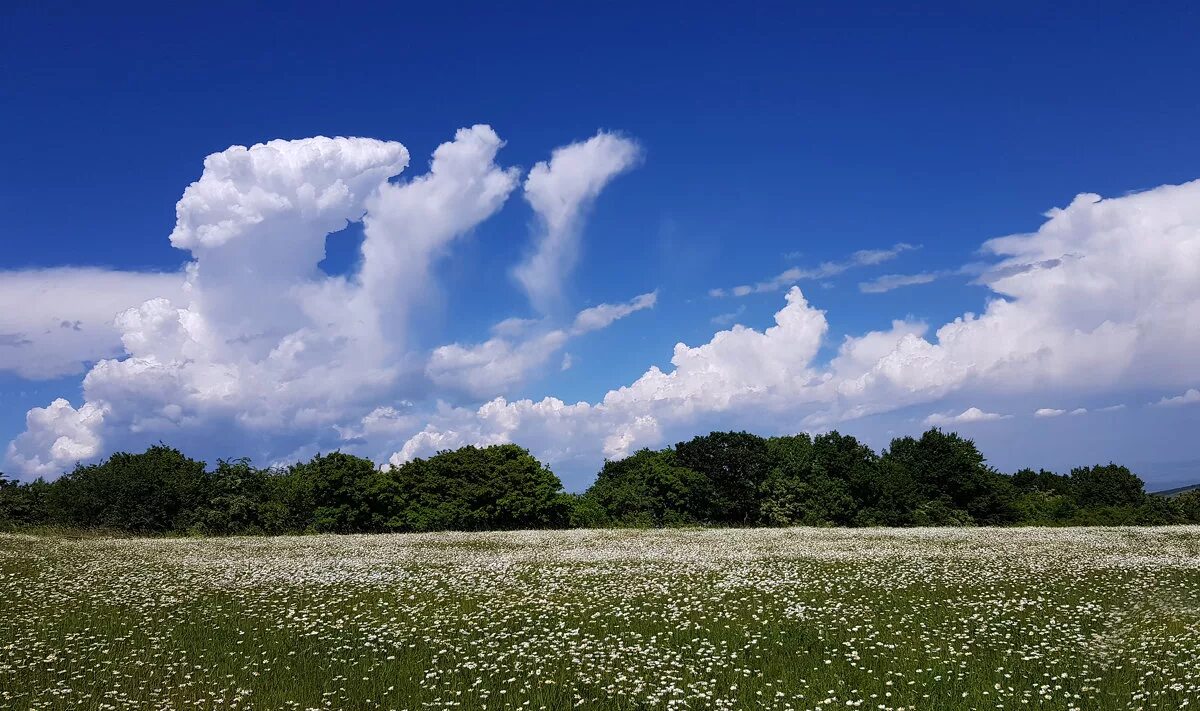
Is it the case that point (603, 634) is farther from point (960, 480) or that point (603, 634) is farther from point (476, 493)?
point (960, 480)

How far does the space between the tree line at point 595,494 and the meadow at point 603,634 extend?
2888cm

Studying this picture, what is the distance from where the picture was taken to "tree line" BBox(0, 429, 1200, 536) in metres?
53.8

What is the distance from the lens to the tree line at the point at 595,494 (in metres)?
53.8

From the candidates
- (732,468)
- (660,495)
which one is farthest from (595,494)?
(732,468)

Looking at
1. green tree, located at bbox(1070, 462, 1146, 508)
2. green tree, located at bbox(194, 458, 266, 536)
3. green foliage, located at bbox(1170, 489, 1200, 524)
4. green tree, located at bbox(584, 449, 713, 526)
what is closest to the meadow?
green tree, located at bbox(194, 458, 266, 536)

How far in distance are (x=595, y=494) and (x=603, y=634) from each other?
204 ft

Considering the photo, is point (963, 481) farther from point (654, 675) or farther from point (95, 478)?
point (95, 478)

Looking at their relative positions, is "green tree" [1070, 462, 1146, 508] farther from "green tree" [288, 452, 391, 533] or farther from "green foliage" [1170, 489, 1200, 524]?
"green tree" [288, 452, 391, 533]

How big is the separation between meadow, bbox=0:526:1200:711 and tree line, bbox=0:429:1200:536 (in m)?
28.9

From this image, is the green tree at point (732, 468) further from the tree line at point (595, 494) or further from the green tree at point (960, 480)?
the green tree at point (960, 480)

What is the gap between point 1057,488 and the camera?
95500 mm

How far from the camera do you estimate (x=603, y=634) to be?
1459cm

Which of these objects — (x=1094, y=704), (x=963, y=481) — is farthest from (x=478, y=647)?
(x=963, y=481)

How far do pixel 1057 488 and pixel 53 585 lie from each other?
4329 inches
